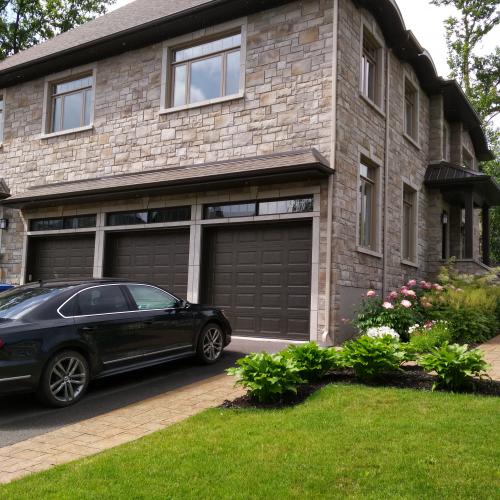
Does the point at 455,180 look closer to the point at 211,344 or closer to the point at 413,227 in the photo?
the point at 413,227

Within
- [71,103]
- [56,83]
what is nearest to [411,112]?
[71,103]

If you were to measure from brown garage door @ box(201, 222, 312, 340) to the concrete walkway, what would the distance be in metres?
3.34

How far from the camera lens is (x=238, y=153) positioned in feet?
39.5

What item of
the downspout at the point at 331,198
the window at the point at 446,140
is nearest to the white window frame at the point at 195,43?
the downspout at the point at 331,198

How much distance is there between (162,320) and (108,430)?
2525 mm

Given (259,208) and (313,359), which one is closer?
(313,359)

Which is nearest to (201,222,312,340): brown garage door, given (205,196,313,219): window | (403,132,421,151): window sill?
(205,196,313,219): window

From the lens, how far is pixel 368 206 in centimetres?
1302

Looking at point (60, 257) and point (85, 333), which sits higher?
point (60, 257)

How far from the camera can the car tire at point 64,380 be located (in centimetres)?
644

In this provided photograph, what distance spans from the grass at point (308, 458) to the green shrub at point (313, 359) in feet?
3.76

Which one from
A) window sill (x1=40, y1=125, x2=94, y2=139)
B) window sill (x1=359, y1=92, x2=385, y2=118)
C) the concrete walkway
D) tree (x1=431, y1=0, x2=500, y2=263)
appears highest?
tree (x1=431, y1=0, x2=500, y2=263)

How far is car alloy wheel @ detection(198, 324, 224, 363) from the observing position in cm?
880

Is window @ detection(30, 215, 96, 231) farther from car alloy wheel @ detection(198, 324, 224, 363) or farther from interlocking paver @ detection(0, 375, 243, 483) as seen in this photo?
interlocking paver @ detection(0, 375, 243, 483)
